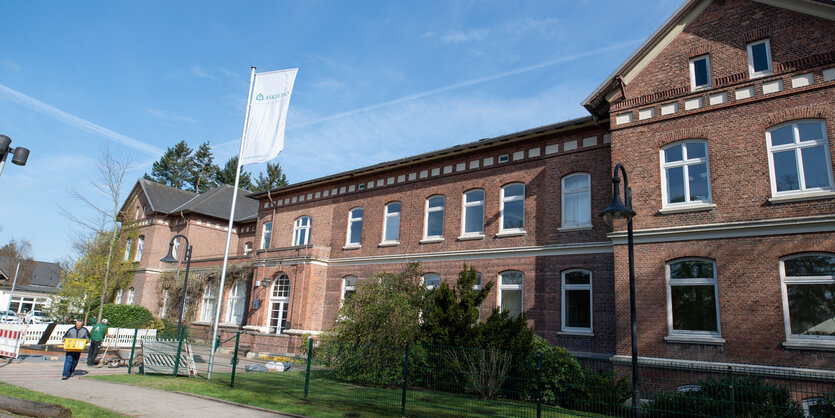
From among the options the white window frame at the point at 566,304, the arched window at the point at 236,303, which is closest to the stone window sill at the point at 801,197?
the white window frame at the point at 566,304

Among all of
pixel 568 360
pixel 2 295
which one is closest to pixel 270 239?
pixel 568 360

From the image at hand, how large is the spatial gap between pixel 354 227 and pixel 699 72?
54.1 ft

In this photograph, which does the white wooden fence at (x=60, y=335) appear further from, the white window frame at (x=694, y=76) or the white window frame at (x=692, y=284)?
the white window frame at (x=694, y=76)

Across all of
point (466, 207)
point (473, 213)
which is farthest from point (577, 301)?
point (466, 207)

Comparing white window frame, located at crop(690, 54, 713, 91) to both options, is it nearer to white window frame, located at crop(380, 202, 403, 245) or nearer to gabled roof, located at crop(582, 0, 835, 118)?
gabled roof, located at crop(582, 0, 835, 118)

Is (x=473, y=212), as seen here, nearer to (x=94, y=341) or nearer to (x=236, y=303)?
(x=94, y=341)

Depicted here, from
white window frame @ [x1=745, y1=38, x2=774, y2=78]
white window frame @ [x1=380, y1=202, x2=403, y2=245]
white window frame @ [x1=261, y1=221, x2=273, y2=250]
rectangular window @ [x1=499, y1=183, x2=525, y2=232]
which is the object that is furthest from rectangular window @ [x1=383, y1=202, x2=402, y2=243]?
white window frame @ [x1=745, y1=38, x2=774, y2=78]

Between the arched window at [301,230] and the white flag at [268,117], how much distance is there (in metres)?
12.1

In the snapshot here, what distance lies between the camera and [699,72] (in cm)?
1456

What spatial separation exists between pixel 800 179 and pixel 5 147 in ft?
56.7

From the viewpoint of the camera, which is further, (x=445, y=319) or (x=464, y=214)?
(x=464, y=214)

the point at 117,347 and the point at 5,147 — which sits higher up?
the point at 5,147

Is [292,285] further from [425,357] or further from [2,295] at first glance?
[2,295]

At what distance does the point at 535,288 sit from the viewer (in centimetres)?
1808
